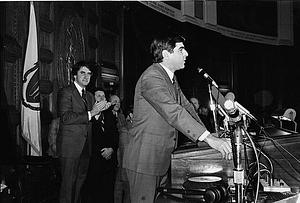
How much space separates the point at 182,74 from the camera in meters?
7.79

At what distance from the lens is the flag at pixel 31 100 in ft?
10.1

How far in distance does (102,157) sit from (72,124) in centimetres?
65

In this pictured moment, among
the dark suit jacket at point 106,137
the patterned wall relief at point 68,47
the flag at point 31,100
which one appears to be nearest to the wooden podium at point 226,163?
the flag at point 31,100

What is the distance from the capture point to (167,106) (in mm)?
1782

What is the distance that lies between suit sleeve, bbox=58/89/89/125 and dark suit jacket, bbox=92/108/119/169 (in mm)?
381

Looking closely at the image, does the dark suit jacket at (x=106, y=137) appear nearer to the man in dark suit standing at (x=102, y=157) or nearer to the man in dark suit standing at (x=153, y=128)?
the man in dark suit standing at (x=102, y=157)

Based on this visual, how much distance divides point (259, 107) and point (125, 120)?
5961mm

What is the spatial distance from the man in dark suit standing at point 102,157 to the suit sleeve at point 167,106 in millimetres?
1887

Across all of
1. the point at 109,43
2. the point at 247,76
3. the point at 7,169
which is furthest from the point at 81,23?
the point at 247,76

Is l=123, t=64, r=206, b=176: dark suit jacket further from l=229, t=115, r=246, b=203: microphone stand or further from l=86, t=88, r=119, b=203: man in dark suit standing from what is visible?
l=86, t=88, r=119, b=203: man in dark suit standing

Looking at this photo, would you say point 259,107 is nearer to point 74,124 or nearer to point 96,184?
point 96,184

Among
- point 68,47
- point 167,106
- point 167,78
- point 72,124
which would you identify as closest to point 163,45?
point 167,78

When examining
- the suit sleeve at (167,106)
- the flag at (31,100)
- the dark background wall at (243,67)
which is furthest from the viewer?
the dark background wall at (243,67)

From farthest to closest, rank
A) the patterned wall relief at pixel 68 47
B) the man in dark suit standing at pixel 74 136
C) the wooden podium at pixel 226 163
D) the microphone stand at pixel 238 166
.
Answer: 1. the patterned wall relief at pixel 68 47
2. the man in dark suit standing at pixel 74 136
3. the wooden podium at pixel 226 163
4. the microphone stand at pixel 238 166
